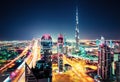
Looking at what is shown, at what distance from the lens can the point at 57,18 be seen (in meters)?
3.67

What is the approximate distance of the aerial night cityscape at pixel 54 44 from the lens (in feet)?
11.3

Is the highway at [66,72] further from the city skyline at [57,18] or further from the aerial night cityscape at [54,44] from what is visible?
the city skyline at [57,18]

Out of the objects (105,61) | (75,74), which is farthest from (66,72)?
(105,61)

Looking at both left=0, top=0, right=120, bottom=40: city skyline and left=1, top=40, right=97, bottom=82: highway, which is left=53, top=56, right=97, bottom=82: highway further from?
left=0, top=0, right=120, bottom=40: city skyline

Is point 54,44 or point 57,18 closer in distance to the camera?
point 54,44

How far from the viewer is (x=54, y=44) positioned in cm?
350

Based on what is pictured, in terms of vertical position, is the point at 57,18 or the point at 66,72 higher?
the point at 57,18

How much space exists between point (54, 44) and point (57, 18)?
427 millimetres

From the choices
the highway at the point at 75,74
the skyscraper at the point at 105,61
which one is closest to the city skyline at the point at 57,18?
the skyscraper at the point at 105,61

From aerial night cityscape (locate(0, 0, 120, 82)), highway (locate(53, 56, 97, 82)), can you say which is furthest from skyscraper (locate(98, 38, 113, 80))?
highway (locate(53, 56, 97, 82))

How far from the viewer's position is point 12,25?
3555 mm

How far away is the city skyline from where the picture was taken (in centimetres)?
354

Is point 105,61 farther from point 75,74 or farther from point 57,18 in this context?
point 57,18

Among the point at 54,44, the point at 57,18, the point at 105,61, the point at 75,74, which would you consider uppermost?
the point at 57,18
